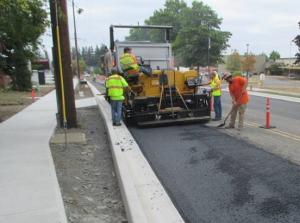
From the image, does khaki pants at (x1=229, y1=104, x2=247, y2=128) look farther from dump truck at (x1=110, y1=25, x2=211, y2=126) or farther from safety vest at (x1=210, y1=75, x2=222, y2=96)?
safety vest at (x1=210, y1=75, x2=222, y2=96)

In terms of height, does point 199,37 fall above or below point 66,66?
above

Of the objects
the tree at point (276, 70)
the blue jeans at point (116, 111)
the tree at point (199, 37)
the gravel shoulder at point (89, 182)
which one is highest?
the tree at point (199, 37)

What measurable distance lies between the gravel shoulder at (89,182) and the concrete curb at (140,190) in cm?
19

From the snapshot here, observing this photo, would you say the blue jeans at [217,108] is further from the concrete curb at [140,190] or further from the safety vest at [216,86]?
the concrete curb at [140,190]

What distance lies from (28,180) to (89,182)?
96 cm

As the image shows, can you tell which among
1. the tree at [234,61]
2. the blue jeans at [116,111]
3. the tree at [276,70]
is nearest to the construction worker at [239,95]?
the blue jeans at [116,111]

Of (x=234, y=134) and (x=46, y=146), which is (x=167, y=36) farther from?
(x=46, y=146)

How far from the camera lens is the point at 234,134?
10.7m

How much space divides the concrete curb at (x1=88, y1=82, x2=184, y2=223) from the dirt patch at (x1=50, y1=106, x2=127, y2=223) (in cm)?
19

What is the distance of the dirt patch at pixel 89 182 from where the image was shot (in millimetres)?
5328

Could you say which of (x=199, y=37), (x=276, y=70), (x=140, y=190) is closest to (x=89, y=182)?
(x=140, y=190)

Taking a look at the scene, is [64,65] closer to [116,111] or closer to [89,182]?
[116,111]

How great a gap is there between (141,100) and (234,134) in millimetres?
3056

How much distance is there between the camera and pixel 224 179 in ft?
21.7
